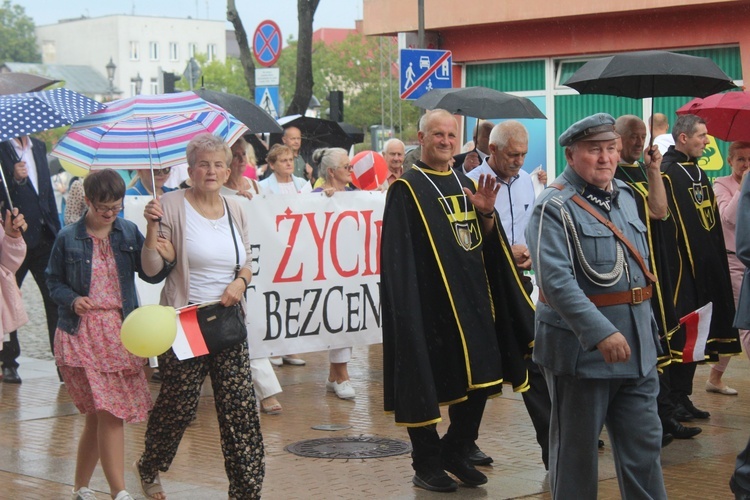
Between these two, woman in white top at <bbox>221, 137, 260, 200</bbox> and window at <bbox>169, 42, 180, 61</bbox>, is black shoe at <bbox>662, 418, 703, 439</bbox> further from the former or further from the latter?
window at <bbox>169, 42, 180, 61</bbox>

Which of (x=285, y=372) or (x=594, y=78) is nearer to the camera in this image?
(x=594, y=78)

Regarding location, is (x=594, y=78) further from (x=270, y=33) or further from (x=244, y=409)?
(x=270, y=33)

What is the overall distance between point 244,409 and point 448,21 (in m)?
Result: 15.8

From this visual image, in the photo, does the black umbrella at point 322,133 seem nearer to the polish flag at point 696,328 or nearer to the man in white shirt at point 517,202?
the man in white shirt at point 517,202

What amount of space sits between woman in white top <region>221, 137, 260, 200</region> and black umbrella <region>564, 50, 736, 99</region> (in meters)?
2.29

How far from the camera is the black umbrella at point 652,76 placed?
815 cm


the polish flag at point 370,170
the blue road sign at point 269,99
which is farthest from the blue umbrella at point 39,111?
the blue road sign at point 269,99

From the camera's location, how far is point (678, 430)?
8281 millimetres

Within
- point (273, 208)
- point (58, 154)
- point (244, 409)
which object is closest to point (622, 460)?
point (244, 409)

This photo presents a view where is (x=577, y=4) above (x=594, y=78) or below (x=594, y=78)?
above

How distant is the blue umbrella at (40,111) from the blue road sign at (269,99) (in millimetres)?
12253

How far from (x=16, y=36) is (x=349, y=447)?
504ft

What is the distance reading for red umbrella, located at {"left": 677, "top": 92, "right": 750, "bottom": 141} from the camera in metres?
8.69

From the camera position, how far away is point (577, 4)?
19562 mm
